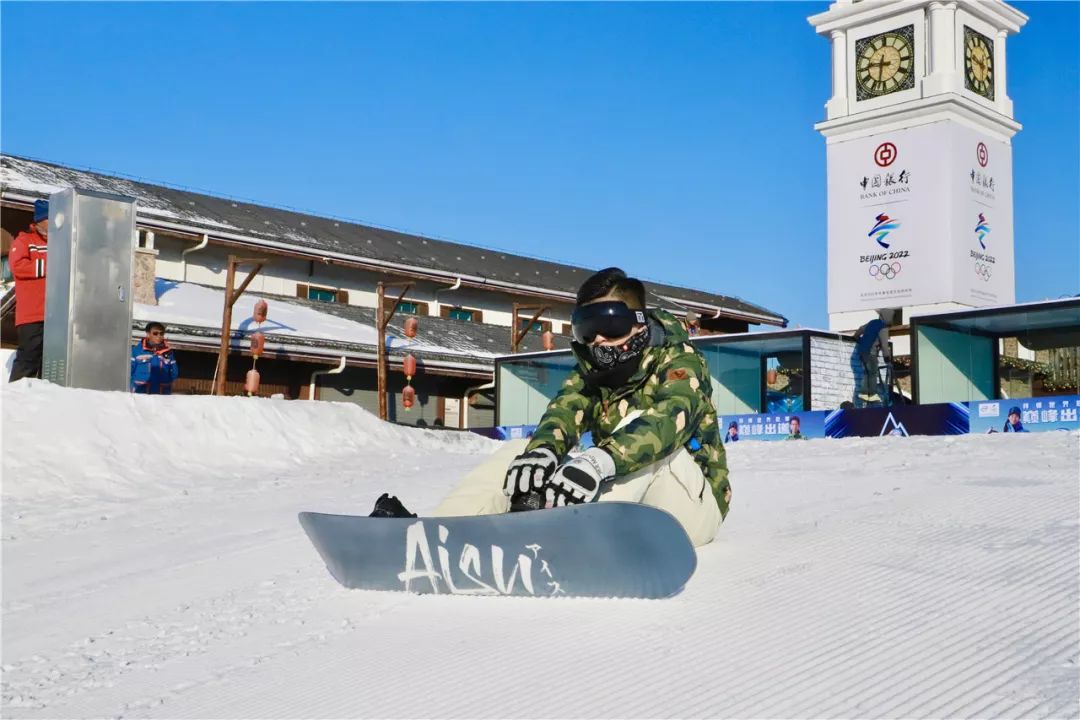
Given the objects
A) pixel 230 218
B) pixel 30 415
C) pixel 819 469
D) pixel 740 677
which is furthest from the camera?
pixel 230 218

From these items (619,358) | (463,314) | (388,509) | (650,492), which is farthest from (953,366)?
(463,314)

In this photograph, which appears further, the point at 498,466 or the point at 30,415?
the point at 30,415

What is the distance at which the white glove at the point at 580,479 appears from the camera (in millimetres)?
4551

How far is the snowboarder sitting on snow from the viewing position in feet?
15.6

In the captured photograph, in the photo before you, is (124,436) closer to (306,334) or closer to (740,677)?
(740,677)

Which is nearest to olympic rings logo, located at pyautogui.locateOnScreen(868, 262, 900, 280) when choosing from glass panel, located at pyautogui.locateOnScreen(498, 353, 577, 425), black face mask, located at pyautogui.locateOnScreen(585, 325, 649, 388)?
glass panel, located at pyautogui.locateOnScreen(498, 353, 577, 425)

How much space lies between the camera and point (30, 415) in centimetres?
1180

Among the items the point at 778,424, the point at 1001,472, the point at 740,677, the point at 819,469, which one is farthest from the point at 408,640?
the point at 778,424

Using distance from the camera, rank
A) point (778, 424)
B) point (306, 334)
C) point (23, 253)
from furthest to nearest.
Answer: point (306, 334), point (778, 424), point (23, 253)

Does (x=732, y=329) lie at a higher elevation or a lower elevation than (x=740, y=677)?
higher

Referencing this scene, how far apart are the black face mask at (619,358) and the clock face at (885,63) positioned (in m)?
31.9

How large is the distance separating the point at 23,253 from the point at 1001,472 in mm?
12113


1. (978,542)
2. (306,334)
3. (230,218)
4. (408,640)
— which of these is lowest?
(408,640)

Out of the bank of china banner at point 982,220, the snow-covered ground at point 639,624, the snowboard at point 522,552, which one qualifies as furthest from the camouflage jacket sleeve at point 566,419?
the bank of china banner at point 982,220
